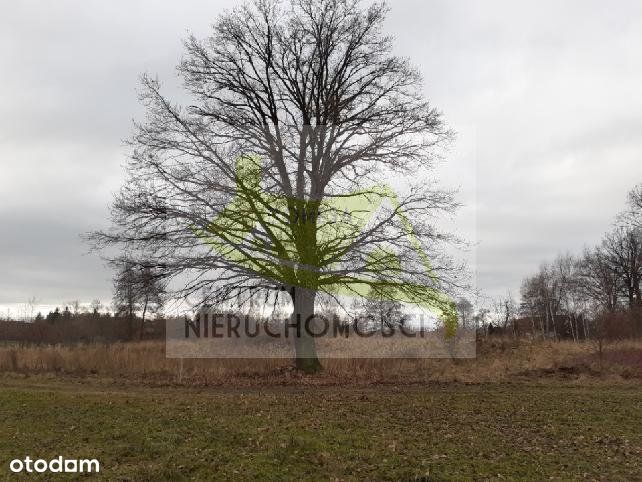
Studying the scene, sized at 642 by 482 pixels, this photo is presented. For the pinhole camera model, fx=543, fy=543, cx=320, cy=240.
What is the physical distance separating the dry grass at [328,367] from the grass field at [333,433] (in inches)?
104

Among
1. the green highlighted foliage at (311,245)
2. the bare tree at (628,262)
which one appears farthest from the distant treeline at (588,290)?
the green highlighted foliage at (311,245)

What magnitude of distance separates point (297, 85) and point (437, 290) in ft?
28.6

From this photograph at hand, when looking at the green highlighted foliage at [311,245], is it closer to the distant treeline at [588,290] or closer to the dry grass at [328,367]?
the dry grass at [328,367]

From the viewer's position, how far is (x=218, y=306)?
58.9 feet

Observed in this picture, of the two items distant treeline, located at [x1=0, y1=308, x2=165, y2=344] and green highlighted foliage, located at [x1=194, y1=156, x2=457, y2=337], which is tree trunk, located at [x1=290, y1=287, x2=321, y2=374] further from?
distant treeline, located at [x1=0, y1=308, x2=165, y2=344]

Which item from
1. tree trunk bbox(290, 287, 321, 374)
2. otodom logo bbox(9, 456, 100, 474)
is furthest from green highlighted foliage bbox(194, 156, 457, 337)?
otodom logo bbox(9, 456, 100, 474)

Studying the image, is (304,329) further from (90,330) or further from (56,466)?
(90,330)

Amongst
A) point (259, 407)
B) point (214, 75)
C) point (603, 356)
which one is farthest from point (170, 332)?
point (603, 356)

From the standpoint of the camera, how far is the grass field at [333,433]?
749cm

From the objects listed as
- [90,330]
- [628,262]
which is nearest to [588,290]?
[628,262]

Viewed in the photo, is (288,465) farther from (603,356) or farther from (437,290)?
(603,356)

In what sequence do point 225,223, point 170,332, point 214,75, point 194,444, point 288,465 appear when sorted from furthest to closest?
point 170,332
point 214,75
point 225,223
point 194,444
point 288,465

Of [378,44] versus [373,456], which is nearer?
[373,456]

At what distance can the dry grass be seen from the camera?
1719 cm
